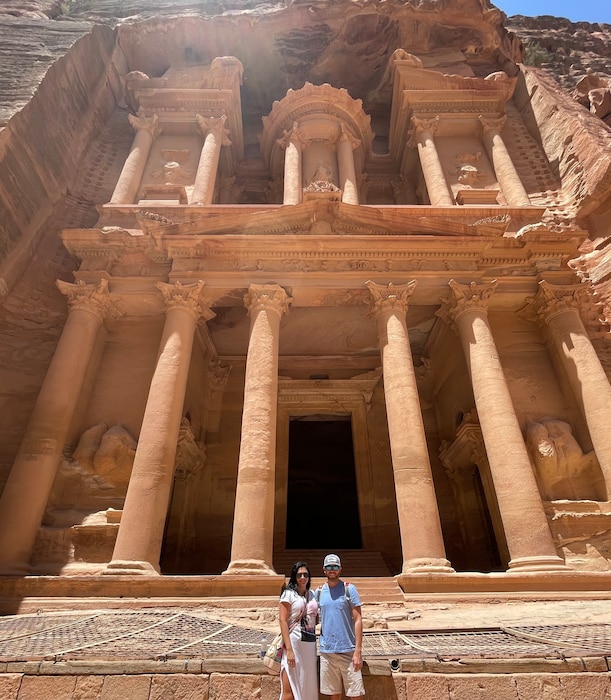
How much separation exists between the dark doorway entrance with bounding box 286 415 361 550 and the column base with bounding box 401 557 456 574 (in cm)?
1032

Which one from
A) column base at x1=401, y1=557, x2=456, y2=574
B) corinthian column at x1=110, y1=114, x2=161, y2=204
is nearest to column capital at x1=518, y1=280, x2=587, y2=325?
column base at x1=401, y1=557, x2=456, y2=574

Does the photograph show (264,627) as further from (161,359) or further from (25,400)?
(25,400)

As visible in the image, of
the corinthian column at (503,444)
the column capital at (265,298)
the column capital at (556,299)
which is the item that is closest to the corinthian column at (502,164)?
the column capital at (556,299)

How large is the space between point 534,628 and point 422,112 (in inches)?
722

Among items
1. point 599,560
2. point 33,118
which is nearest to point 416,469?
point 599,560

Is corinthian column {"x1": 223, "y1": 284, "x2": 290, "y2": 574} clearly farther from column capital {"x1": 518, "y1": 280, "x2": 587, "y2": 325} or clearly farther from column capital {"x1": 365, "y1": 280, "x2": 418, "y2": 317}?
column capital {"x1": 518, "y1": 280, "x2": 587, "y2": 325}

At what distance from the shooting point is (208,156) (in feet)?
55.8

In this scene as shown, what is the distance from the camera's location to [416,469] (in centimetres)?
890

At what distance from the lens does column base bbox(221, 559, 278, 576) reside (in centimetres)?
783

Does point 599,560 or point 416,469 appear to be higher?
point 416,469

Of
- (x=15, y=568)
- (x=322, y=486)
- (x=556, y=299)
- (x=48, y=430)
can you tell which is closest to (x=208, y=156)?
(x=48, y=430)

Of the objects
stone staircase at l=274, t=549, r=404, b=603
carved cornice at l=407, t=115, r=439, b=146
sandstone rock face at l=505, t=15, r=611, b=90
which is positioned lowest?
stone staircase at l=274, t=549, r=404, b=603

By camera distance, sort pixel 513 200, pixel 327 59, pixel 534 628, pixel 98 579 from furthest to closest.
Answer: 1. pixel 327 59
2. pixel 513 200
3. pixel 98 579
4. pixel 534 628

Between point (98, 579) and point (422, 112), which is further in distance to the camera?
point (422, 112)
